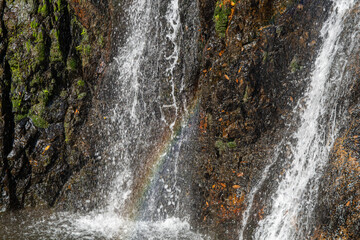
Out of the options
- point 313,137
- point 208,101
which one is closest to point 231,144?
point 208,101

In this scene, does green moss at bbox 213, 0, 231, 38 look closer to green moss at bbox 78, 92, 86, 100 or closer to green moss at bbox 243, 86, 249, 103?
green moss at bbox 243, 86, 249, 103

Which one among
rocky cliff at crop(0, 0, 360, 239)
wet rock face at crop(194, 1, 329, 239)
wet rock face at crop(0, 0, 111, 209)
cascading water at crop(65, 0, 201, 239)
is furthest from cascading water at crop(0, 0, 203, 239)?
wet rock face at crop(0, 0, 111, 209)

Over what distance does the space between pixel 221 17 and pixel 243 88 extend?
116 cm

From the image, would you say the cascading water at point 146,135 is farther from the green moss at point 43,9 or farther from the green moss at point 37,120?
the green moss at point 43,9

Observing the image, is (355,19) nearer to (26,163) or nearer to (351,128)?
(351,128)

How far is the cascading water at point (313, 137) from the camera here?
4.06 metres

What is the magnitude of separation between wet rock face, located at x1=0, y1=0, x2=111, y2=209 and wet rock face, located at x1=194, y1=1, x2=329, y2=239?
2.34 m

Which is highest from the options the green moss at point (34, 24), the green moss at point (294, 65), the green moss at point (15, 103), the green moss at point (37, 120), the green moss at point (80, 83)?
the green moss at point (34, 24)

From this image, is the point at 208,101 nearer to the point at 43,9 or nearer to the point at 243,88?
the point at 243,88

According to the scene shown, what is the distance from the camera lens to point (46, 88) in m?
6.16

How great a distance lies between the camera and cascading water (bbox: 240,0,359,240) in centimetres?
406

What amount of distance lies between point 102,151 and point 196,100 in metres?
2.20

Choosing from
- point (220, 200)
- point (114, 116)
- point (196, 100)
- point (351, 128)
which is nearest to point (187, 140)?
point (196, 100)

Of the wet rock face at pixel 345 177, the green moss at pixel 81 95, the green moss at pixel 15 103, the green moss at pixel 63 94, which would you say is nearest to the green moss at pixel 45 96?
the green moss at pixel 63 94
